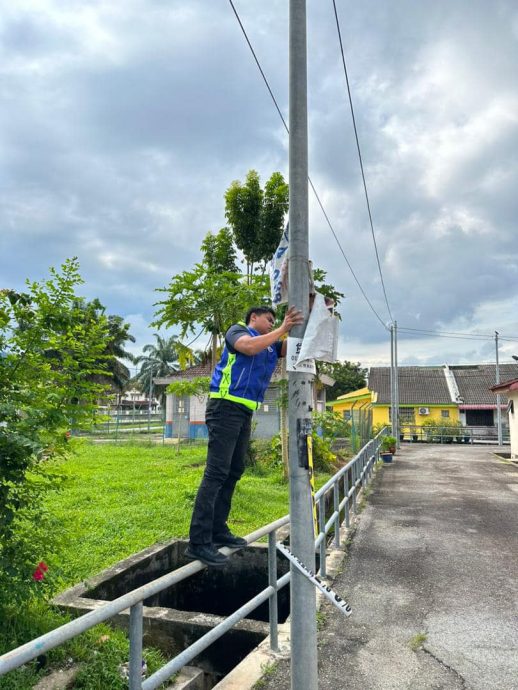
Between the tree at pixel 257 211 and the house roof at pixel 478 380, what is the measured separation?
30.2m

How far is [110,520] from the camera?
718cm

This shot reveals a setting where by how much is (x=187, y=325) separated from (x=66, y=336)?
6097mm

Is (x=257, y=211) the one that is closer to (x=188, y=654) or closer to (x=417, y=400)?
(x=188, y=654)

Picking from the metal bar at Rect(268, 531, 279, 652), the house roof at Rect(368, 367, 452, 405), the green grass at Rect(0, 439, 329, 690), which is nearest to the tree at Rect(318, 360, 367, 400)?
the house roof at Rect(368, 367, 452, 405)

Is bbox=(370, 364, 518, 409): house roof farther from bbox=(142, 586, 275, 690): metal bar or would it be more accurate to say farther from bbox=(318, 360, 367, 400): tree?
bbox=(142, 586, 275, 690): metal bar

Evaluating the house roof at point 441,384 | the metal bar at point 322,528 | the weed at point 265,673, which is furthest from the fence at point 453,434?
the weed at point 265,673

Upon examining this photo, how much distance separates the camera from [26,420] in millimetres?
3070

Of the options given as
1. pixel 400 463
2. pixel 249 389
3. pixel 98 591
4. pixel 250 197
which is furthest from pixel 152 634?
pixel 400 463

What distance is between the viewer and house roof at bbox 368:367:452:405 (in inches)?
1558

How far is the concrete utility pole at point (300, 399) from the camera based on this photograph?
270cm

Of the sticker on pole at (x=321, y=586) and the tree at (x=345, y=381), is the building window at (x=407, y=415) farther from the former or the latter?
the sticker on pole at (x=321, y=586)

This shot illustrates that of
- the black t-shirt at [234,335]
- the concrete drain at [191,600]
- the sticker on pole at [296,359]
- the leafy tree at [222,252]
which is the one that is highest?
the leafy tree at [222,252]

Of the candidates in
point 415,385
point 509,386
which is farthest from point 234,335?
point 415,385

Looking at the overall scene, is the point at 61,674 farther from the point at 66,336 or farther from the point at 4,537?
the point at 66,336
